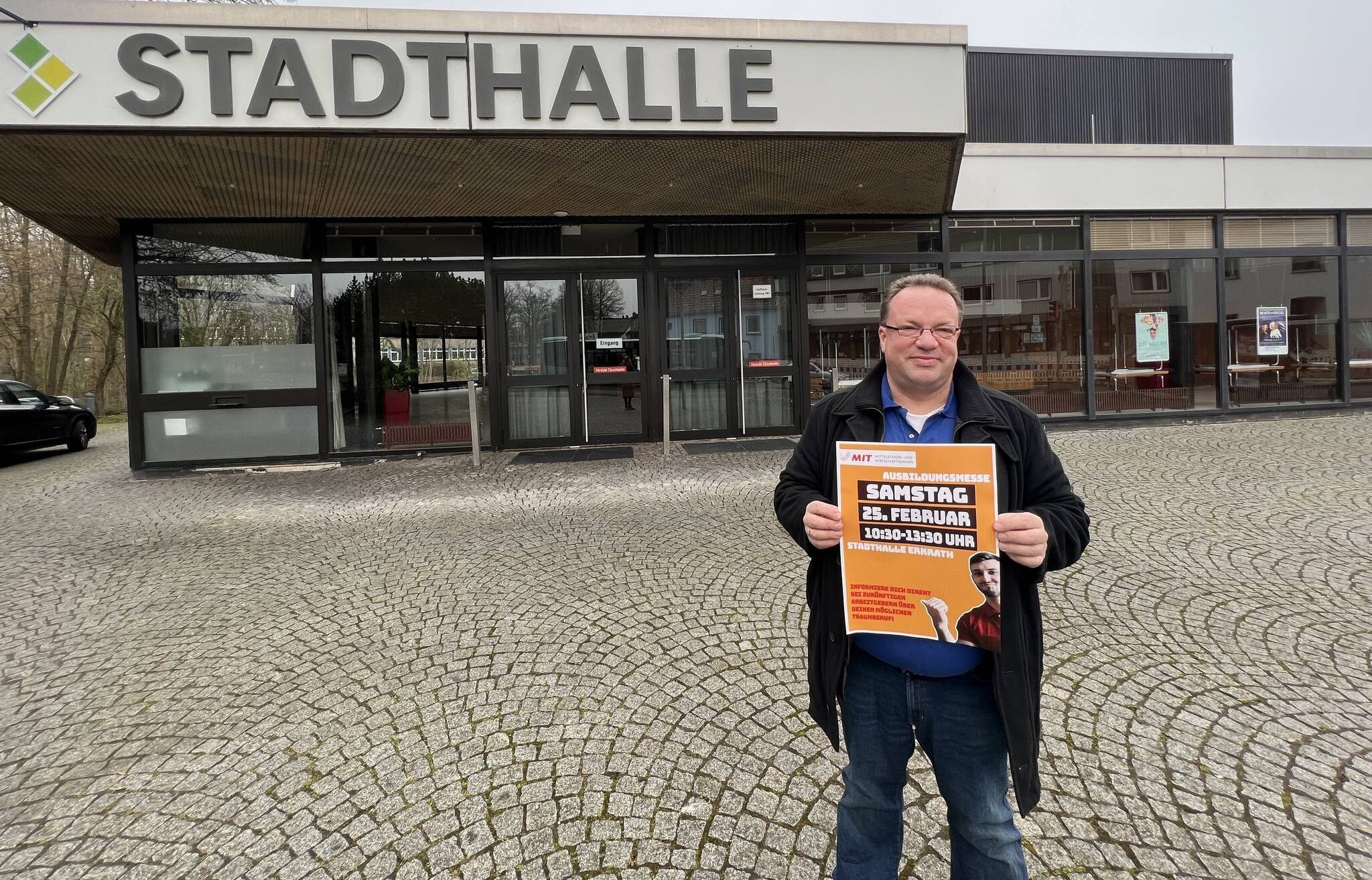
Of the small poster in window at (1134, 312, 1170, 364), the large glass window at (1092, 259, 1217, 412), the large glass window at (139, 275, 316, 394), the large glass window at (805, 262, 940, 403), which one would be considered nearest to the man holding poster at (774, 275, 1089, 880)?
the large glass window at (805, 262, 940, 403)

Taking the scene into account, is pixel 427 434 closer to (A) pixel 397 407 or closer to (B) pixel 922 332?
(A) pixel 397 407

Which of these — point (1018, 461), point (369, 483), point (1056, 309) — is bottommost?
point (369, 483)

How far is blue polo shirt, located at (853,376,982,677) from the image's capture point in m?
1.61

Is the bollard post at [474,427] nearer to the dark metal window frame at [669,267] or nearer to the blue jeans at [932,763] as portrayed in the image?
the dark metal window frame at [669,267]

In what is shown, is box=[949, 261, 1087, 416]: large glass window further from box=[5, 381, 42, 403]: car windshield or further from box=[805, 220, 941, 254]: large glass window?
box=[5, 381, 42, 403]: car windshield

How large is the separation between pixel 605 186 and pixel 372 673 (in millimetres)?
7411

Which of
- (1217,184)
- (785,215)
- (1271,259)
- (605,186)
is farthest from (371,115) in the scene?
(1271,259)

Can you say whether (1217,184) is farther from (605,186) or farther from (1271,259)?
(605,186)

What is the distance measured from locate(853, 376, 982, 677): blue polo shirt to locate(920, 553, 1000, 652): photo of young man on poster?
65 mm

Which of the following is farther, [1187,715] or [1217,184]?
[1217,184]

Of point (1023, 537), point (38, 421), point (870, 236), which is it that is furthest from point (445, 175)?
point (38, 421)

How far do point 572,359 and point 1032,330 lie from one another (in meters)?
7.92

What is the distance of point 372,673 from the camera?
340 centimetres

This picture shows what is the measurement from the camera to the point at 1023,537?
4.80ft
